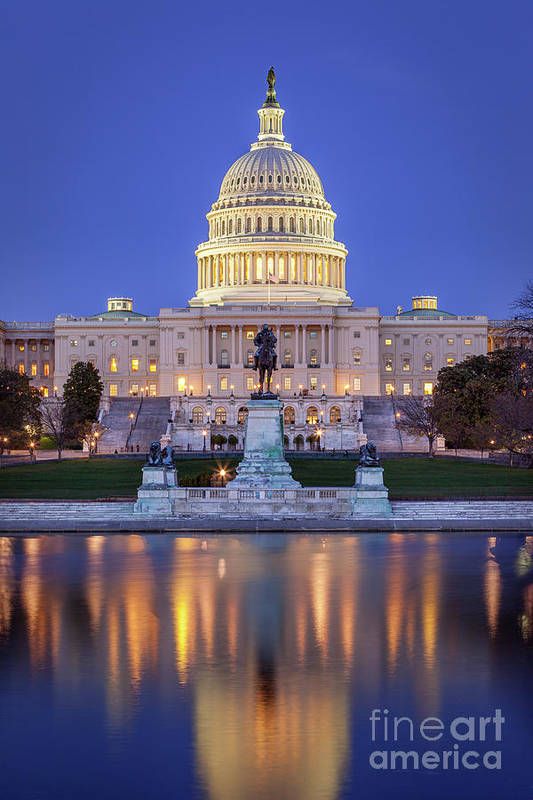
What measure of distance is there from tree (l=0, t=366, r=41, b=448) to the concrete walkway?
42174 mm

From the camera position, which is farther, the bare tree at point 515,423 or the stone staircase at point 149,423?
the stone staircase at point 149,423

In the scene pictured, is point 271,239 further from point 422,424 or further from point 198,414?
point 422,424

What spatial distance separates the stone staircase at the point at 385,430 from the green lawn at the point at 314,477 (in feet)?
64.7

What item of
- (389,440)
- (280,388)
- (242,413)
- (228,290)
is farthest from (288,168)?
(389,440)

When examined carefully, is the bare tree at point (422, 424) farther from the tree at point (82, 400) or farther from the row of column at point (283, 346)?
the row of column at point (283, 346)

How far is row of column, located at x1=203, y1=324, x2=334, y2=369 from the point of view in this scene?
16762cm

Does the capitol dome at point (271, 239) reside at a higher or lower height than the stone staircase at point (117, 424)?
higher

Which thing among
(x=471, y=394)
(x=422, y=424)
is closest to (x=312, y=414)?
(x=422, y=424)

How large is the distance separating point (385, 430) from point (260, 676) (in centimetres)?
10229

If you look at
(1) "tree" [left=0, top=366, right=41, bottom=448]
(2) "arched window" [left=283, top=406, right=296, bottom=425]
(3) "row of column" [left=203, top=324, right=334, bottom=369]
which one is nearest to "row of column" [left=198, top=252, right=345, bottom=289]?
(3) "row of column" [left=203, top=324, right=334, bottom=369]

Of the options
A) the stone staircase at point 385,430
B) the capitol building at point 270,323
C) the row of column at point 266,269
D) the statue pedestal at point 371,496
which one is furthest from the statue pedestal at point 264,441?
the row of column at point 266,269

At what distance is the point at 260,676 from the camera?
82.1ft

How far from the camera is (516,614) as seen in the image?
31.3 metres

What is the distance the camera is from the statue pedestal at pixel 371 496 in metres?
57.1
